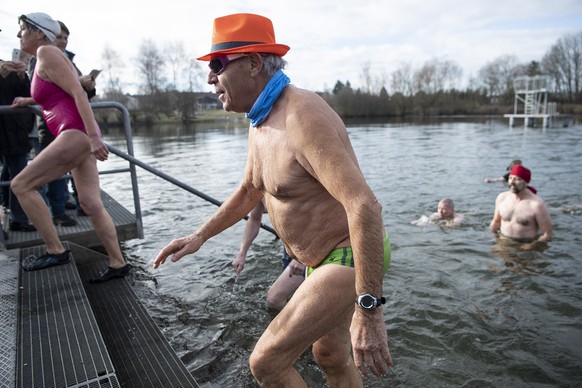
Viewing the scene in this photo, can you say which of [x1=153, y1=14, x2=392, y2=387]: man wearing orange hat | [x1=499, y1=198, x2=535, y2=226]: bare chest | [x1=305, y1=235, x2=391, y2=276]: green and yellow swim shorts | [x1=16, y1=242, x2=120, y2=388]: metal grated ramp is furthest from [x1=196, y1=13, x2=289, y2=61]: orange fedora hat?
[x1=499, y1=198, x2=535, y2=226]: bare chest

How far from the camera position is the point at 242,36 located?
2.16 meters

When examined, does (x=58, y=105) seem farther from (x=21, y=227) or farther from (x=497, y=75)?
(x=497, y=75)

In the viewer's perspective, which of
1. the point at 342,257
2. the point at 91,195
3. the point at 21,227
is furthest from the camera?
the point at 21,227

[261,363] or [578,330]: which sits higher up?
[261,363]

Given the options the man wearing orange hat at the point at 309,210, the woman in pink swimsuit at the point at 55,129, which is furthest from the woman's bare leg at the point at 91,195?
the man wearing orange hat at the point at 309,210

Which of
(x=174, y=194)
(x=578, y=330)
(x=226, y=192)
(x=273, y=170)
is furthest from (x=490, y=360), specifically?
(x=174, y=194)

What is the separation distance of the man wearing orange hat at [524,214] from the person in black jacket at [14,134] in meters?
7.17

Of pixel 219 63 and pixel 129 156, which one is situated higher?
pixel 219 63

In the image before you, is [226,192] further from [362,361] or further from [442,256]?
[362,361]

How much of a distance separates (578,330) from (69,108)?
17.4 feet

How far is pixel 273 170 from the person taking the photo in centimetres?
220

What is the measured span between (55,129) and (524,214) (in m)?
6.87

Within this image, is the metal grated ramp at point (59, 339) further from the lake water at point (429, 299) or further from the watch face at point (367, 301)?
the watch face at point (367, 301)

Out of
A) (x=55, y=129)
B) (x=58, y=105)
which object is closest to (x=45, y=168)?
(x=55, y=129)
